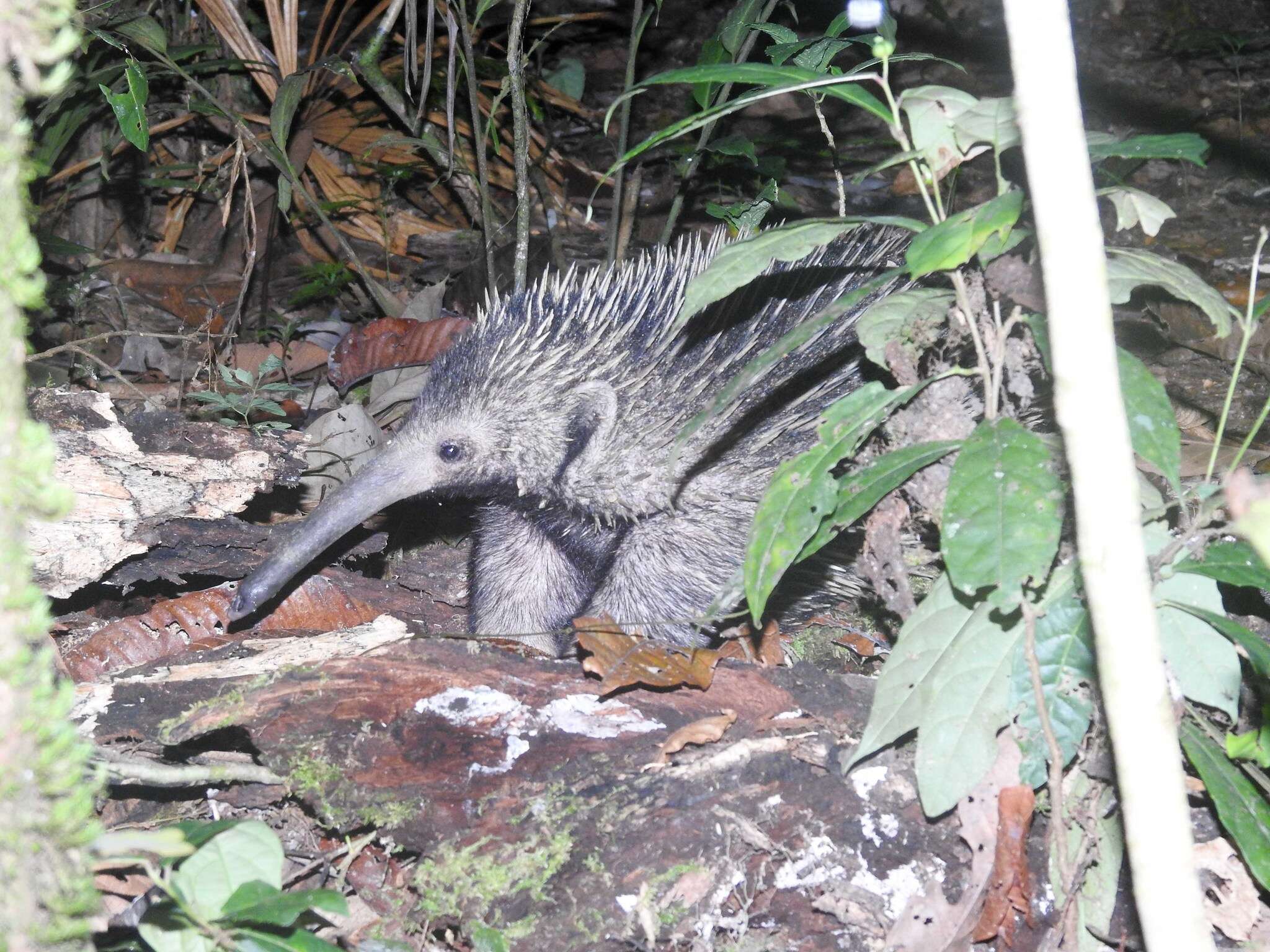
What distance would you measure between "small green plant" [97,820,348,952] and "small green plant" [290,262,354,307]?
5033 millimetres

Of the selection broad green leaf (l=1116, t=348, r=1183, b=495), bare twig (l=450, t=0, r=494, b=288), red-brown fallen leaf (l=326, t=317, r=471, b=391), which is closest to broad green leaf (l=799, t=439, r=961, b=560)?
broad green leaf (l=1116, t=348, r=1183, b=495)

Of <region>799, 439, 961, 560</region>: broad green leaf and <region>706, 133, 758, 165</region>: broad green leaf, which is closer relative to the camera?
<region>799, 439, 961, 560</region>: broad green leaf

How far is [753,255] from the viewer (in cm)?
256

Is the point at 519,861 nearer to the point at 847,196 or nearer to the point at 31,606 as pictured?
the point at 31,606

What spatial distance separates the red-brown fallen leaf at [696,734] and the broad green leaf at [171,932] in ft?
3.79

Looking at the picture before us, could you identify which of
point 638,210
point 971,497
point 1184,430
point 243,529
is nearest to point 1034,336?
point 971,497

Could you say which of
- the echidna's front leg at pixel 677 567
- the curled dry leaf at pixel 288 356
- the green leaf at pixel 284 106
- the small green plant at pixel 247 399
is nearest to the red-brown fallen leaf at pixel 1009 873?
the echidna's front leg at pixel 677 567

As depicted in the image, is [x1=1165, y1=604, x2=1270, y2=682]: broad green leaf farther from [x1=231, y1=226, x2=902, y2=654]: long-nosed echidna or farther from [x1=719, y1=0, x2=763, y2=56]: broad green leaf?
[x1=719, y1=0, x2=763, y2=56]: broad green leaf

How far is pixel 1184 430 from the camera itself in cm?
513

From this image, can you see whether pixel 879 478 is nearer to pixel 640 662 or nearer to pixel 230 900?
pixel 640 662

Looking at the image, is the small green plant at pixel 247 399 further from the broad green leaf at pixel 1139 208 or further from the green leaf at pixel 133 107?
the broad green leaf at pixel 1139 208

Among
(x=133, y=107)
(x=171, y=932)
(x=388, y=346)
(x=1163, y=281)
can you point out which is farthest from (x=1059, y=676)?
(x=388, y=346)

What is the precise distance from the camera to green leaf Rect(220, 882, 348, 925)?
182 centimetres

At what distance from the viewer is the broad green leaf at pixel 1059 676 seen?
2.35 m
